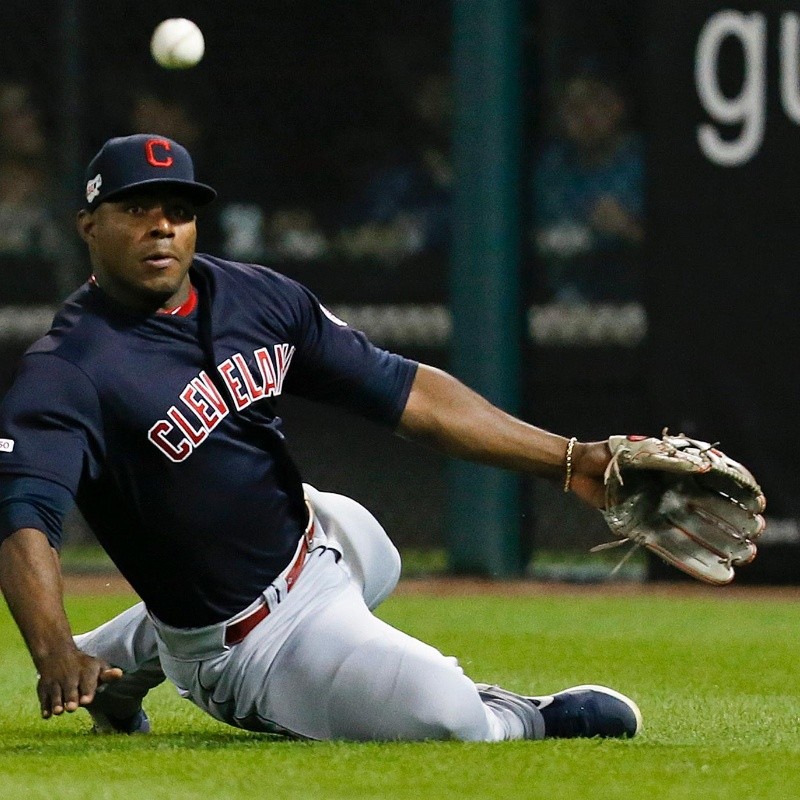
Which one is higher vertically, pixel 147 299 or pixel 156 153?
pixel 156 153

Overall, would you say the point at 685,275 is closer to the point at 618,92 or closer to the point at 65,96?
the point at 618,92

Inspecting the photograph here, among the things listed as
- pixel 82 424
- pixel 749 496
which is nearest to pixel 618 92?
pixel 749 496

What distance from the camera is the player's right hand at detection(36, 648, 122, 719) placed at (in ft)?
11.6

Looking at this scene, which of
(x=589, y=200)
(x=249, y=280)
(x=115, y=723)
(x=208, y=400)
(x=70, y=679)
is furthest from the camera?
(x=589, y=200)

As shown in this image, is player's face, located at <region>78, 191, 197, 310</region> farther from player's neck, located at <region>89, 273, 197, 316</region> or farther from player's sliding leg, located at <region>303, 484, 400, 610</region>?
player's sliding leg, located at <region>303, 484, 400, 610</region>

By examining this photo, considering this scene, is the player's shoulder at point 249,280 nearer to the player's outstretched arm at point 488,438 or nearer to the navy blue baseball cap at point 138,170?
the navy blue baseball cap at point 138,170

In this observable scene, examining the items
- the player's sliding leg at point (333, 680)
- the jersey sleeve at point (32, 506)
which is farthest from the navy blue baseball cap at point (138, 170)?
the player's sliding leg at point (333, 680)

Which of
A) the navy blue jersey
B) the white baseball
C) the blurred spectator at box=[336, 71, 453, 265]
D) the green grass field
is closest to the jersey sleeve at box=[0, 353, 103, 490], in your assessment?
the navy blue jersey

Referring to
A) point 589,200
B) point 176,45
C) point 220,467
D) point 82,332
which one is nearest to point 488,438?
point 220,467

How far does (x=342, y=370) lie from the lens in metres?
4.37

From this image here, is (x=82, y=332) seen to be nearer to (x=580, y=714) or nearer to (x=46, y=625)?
(x=46, y=625)

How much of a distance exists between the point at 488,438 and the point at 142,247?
92 centimetres

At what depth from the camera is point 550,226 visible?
9039 mm

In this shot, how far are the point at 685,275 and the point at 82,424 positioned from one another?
4830 millimetres
